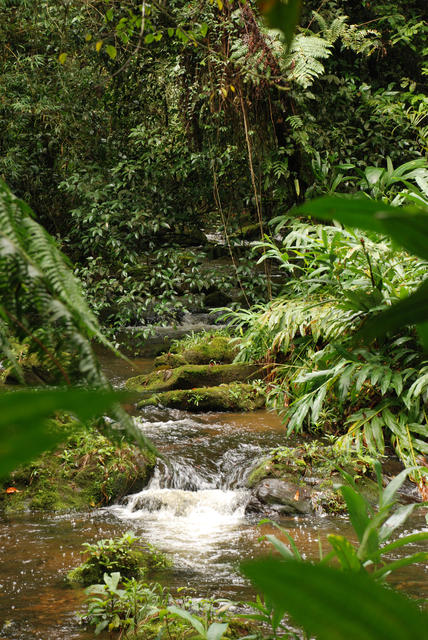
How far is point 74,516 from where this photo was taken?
3.81 meters

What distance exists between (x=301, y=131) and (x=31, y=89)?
11.1 feet

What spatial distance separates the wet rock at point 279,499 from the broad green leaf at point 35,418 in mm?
3852

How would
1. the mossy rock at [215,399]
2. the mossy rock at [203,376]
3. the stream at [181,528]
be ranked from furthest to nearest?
the mossy rock at [203,376], the mossy rock at [215,399], the stream at [181,528]

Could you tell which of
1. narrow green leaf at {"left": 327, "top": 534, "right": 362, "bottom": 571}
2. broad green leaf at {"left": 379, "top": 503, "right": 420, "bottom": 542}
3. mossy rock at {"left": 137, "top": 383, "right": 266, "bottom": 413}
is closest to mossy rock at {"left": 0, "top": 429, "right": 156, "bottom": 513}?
mossy rock at {"left": 137, "top": 383, "right": 266, "bottom": 413}

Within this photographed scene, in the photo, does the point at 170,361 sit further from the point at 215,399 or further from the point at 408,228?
the point at 408,228

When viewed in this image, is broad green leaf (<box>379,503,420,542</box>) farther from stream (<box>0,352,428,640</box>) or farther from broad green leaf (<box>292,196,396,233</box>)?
broad green leaf (<box>292,196,396,233</box>)

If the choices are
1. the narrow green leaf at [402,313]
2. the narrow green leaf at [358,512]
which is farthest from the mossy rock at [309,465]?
the narrow green leaf at [402,313]

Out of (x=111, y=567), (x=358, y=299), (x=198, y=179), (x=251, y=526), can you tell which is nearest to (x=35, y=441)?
(x=111, y=567)

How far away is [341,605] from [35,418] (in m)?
0.12

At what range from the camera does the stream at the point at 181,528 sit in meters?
2.56

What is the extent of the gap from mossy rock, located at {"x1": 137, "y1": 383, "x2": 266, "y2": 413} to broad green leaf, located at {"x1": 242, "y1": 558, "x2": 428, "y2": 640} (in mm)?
5605

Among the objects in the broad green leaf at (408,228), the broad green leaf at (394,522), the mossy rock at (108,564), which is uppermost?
the broad green leaf at (408,228)

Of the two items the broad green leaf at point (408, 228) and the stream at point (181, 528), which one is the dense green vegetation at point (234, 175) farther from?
the broad green leaf at point (408, 228)

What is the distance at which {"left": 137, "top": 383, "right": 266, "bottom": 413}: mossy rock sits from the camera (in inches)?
228
